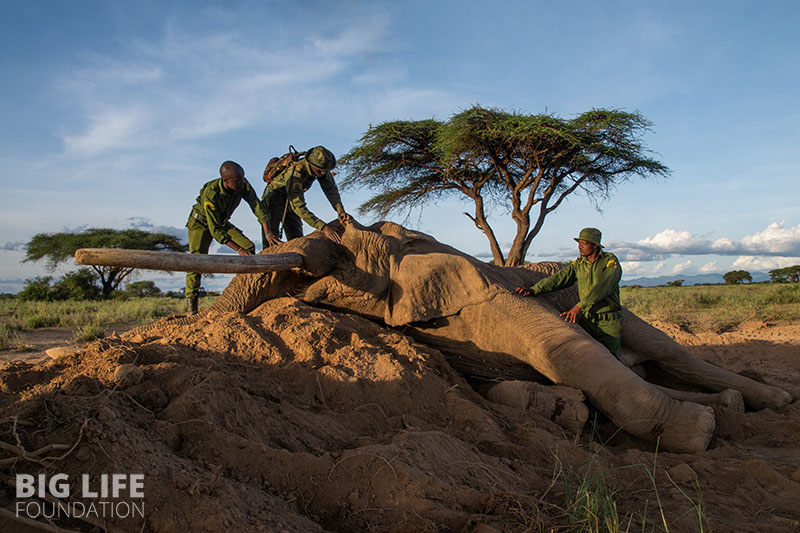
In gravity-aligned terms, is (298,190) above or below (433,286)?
above

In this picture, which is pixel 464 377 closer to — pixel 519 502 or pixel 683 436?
pixel 683 436

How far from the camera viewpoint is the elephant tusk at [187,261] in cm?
328

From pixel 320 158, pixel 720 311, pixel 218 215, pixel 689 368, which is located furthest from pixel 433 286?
pixel 720 311

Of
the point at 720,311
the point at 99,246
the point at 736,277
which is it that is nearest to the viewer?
the point at 720,311

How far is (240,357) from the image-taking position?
3570 millimetres

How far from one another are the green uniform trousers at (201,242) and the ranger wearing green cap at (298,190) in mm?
259

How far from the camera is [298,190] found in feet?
21.1

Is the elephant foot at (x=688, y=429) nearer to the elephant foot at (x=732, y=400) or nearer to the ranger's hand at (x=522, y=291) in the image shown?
the elephant foot at (x=732, y=400)

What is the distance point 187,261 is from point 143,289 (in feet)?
92.1

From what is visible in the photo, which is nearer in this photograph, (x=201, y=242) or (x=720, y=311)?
(x=201, y=242)

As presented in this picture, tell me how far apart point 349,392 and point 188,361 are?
3.31ft

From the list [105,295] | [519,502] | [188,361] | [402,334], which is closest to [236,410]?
[188,361]

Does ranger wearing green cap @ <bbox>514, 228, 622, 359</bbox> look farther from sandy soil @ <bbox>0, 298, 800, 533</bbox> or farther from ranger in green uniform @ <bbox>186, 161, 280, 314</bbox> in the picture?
ranger in green uniform @ <bbox>186, 161, 280, 314</bbox>

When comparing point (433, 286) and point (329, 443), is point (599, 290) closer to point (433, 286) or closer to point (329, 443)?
point (433, 286)
